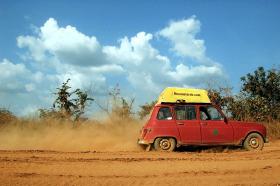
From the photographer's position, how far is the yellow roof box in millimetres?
15617

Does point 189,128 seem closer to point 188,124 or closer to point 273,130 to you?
point 188,124

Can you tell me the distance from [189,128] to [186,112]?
568 mm

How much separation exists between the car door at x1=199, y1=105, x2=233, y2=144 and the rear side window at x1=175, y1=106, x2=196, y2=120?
0.27 m

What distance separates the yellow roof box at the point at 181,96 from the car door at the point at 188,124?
0.82 feet

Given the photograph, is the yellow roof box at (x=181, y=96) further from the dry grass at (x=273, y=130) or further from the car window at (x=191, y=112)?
the dry grass at (x=273, y=130)

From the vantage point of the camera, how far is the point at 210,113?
15.8 metres

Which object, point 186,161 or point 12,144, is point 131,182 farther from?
point 12,144

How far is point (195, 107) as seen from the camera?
1565 cm

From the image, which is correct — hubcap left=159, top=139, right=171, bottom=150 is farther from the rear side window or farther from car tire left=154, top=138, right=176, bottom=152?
the rear side window

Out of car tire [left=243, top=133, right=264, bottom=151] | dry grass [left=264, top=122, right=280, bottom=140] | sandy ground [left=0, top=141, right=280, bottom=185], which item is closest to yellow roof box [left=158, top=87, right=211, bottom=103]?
car tire [left=243, top=133, right=264, bottom=151]

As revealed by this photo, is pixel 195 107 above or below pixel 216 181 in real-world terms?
above

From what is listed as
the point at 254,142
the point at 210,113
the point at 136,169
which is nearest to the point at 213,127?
the point at 210,113

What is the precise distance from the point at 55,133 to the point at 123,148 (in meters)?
4.65

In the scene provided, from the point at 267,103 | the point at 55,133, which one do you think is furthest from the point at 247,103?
the point at 55,133
